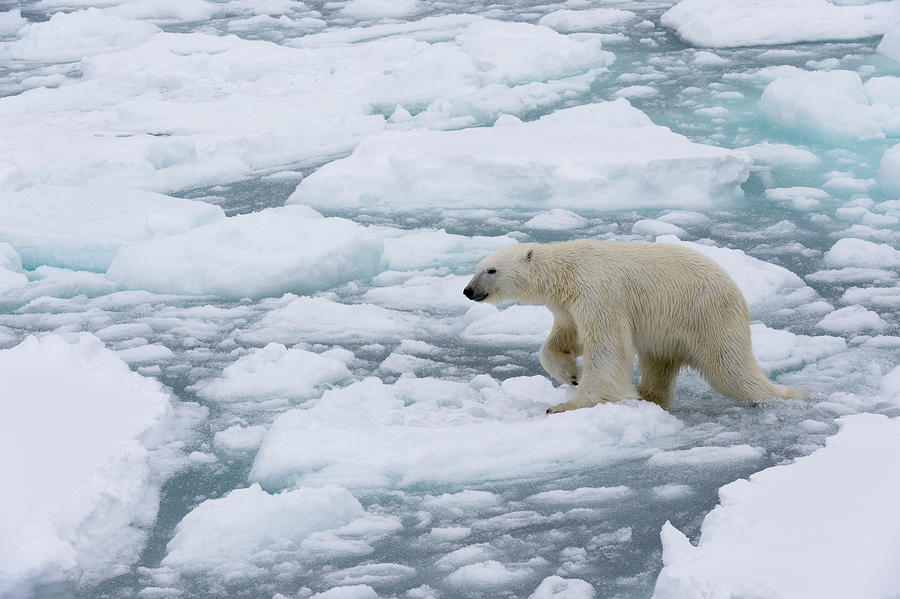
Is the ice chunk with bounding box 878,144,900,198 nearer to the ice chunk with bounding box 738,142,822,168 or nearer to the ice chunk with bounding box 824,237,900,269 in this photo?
the ice chunk with bounding box 738,142,822,168

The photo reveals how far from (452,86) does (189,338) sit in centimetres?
517

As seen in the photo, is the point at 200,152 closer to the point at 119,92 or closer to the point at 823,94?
the point at 119,92

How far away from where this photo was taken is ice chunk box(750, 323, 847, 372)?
4047 millimetres

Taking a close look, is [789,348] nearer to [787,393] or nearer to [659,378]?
[787,393]

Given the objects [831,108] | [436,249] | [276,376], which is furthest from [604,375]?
[831,108]

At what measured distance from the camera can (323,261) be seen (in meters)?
5.22

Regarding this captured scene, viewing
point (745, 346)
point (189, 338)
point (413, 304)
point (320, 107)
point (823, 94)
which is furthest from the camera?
point (320, 107)

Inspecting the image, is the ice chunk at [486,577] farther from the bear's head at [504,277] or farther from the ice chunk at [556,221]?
the ice chunk at [556,221]

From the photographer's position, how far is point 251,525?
2936 millimetres

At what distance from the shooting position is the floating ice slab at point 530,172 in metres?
6.27

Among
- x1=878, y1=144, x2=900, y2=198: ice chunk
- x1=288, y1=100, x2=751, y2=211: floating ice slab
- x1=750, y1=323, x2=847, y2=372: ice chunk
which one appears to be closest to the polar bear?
x1=750, y1=323, x2=847, y2=372: ice chunk

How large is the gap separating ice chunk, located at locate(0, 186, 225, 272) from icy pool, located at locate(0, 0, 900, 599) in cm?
2

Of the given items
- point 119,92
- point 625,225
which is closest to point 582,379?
point 625,225

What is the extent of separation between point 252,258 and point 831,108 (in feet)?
15.2
